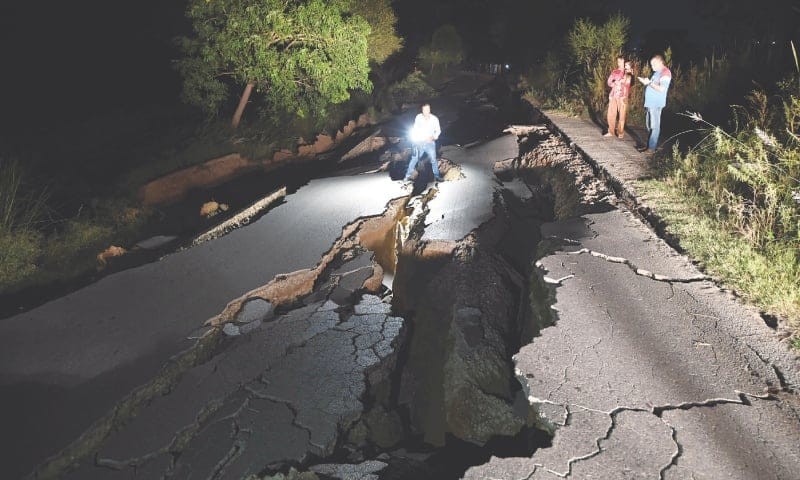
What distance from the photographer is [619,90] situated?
24.6ft

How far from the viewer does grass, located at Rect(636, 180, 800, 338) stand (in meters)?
3.14

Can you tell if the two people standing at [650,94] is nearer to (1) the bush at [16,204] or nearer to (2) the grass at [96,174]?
(2) the grass at [96,174]

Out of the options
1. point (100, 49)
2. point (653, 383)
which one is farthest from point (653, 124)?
point (100, 49)

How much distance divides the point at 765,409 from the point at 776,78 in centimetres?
737

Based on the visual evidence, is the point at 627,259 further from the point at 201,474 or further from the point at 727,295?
the point at 201,474

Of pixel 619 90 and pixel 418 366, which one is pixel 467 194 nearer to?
pixel 619 90

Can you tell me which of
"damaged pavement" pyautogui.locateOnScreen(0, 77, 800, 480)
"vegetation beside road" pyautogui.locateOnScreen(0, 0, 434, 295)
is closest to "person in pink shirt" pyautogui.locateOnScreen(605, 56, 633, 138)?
"damaged pavement" pyautogui.locateOnScreen(0, 77, 800, 480)

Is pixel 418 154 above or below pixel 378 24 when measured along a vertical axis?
below

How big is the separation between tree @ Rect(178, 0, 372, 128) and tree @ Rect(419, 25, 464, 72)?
29766mm

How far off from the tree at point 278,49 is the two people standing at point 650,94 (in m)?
5.21

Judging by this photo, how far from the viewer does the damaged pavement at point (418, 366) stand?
8.01ft

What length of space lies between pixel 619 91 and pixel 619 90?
2cm

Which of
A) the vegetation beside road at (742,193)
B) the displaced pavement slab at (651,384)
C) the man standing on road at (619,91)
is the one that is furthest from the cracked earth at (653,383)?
the man standing on road at (619,91)

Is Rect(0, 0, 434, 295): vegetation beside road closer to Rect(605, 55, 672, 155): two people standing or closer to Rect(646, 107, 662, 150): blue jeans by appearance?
Rect(605, 55, 672, 155): two people standing
